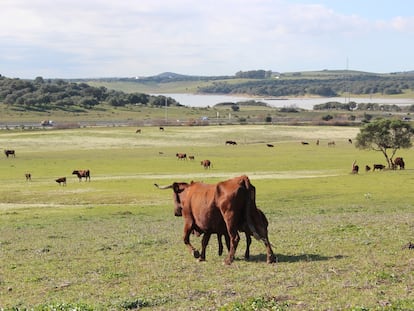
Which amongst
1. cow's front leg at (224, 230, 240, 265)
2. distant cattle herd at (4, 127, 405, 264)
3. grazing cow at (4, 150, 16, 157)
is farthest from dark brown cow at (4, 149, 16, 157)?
cow's front leg at (224, 230, 240, 265)

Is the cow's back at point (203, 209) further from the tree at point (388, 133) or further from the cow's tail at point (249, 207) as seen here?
the tree at point (388, 133)

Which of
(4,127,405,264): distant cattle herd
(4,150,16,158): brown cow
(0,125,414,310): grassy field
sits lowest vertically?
(4,150,16,158): brown cow

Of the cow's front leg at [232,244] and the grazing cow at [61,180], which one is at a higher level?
the cow's front leg at [232,244]

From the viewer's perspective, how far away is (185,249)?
63.6 ft

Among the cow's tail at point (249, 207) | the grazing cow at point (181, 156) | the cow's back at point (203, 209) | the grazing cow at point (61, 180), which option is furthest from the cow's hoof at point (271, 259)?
the grazing cow at point (181, 156)

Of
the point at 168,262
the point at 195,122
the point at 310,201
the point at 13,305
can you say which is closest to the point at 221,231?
the point at 168,262

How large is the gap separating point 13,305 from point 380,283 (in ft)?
24.4

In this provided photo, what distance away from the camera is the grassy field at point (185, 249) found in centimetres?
1213

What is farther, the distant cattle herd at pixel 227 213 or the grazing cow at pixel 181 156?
the grazing cow at pixel 181 156

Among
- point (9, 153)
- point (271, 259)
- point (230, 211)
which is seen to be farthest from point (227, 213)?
point (9, 153)

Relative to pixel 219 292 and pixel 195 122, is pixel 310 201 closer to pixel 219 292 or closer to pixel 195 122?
pixel 219 292

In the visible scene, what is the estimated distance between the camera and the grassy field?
39.8 feet

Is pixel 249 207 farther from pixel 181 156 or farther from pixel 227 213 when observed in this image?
pixel 181 156

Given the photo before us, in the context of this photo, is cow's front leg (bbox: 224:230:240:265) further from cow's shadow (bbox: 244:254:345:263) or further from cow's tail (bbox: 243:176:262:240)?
cow's shadow (bbox: 244:254:345:263)
